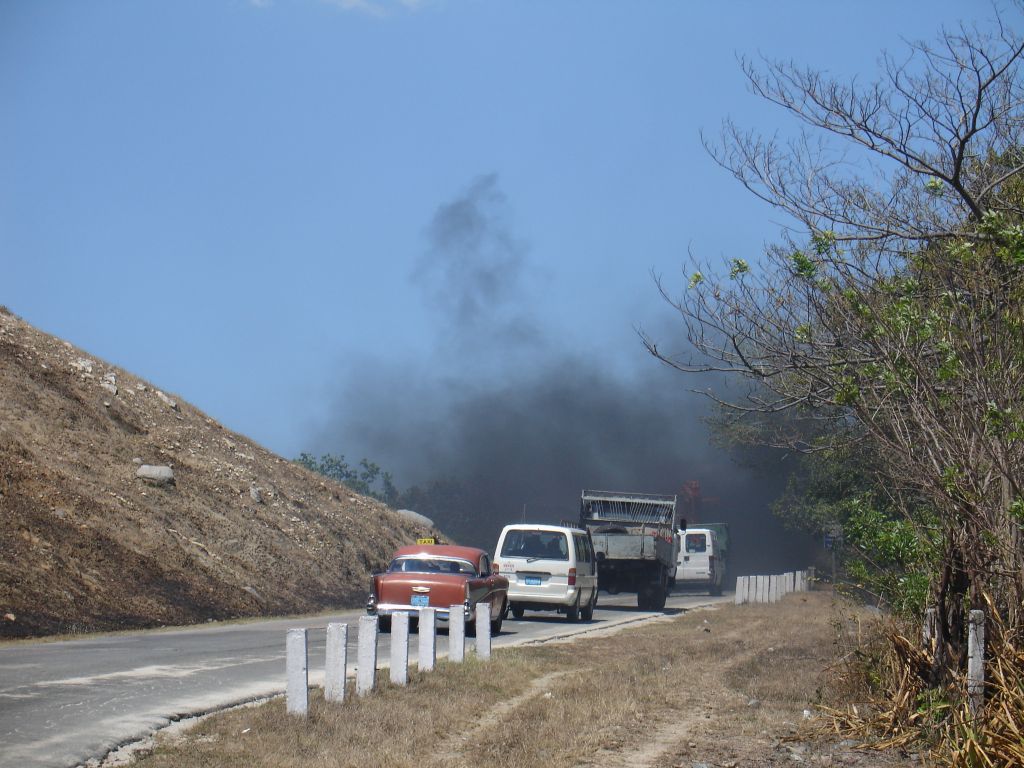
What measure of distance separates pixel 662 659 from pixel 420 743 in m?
7.71

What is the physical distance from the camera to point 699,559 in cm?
4644

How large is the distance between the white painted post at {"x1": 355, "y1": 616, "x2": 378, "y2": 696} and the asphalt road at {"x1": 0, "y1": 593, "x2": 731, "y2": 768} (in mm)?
1191

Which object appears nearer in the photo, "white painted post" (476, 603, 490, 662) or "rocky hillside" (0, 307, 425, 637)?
"white painted post" (476, 603, 490, 662)

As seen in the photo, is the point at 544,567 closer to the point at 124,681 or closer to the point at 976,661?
the point at 124,681

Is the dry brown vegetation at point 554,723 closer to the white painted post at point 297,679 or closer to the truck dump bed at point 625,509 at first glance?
the white painted post at point 297,679

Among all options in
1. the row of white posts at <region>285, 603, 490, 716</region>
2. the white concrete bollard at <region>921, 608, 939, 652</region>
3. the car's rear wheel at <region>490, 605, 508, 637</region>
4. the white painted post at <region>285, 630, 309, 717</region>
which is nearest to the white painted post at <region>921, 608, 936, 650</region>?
the white concrete bollard at <region>921, 608, 939, 652</region>

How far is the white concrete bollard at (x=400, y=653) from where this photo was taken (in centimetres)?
1170

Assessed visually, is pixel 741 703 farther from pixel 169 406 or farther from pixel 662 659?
pixel 169 406

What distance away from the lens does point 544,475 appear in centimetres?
8938

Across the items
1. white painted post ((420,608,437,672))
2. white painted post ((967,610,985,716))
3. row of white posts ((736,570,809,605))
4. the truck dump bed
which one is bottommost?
row of white posts ((736,570,809,605))

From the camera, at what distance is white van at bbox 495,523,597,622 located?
2402cm

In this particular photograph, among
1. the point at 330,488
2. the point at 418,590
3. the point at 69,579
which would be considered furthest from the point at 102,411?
the point at 418,590

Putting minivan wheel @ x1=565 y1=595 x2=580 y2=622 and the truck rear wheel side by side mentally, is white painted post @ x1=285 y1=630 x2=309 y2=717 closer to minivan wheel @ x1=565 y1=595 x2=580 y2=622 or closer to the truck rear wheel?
minivan wheel @ x1=565 y1=595 x2=580 y2=622

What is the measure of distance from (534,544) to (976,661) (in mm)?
16380
